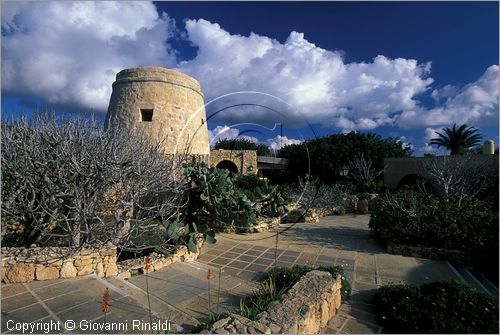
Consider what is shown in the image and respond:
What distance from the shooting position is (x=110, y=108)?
12953 mm

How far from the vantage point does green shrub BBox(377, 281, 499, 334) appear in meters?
2.94

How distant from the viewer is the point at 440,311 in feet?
10.2

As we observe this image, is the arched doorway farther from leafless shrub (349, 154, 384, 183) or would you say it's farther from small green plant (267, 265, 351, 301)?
small green plant (267, 265, 351, 301)

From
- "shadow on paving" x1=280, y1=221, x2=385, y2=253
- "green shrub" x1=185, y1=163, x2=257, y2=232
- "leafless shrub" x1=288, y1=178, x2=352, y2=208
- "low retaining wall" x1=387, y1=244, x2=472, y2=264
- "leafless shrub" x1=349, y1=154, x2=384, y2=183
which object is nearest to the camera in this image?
"low retaining wall" x1=387, y1=244, x2=472, y2=264

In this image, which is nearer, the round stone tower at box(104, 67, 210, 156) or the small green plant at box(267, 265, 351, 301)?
the small green plant at box(267, 265, 351, 301)

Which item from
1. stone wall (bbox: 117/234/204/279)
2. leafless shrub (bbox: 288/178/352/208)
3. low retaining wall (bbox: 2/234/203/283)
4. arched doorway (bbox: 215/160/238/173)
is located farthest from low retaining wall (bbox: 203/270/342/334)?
arched doorway (bbox: 215/160/238/173)

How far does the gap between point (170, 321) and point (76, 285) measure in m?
1.70

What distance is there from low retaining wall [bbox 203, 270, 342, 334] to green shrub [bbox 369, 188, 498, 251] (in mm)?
3465

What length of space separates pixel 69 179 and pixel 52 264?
1.32m

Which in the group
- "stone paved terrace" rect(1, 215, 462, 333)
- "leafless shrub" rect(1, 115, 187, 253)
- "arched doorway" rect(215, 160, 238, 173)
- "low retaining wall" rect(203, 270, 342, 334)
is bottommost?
"stone paved terrace" rect(1, 215, 462, 333)

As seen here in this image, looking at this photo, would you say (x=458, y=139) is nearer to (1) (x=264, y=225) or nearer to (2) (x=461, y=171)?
(2) (x=461, y=171)

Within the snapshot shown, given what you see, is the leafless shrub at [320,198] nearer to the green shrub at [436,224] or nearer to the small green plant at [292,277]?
the green shrub at [436,224]

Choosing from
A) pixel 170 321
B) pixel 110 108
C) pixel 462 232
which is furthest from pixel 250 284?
pixel 110 108

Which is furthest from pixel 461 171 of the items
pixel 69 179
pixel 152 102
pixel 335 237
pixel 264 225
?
pixel 69 179
